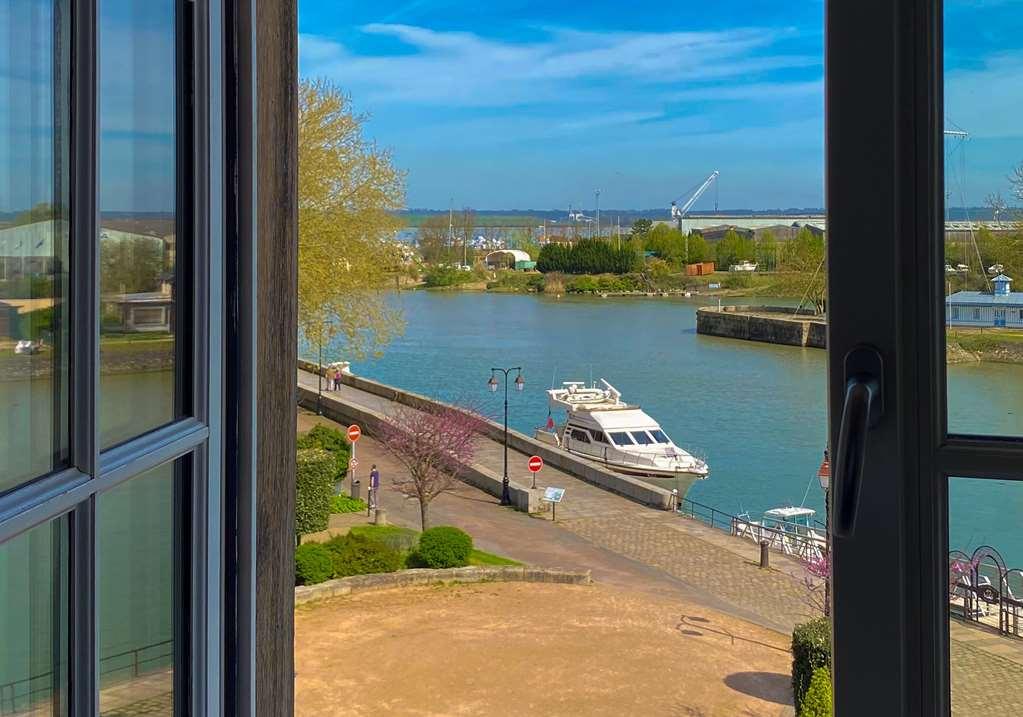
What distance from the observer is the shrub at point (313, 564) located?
24.1 ft

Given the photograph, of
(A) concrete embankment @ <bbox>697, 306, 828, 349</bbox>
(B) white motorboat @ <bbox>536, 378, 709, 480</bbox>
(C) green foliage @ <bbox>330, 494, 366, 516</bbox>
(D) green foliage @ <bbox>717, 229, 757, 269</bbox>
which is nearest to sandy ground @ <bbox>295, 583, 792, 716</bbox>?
(C) green foliage @ <bbox>330, 494, 366, 516</bbox>

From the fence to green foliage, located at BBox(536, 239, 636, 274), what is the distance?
49.7ft

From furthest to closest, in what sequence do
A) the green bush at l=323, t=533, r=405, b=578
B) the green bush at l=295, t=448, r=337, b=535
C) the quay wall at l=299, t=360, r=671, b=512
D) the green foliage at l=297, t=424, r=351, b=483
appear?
the quay wall at l=299, t=360, r=671, b=512, the green foliage at l=297, t=424, r=351, b=483, the green bush at l=323, t=533, r=405, b=578, the green bush at l=295, t=448, r=337, b=535

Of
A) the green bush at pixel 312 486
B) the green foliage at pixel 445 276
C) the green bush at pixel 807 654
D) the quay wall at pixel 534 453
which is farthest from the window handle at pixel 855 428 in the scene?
the green foliage at pixel 445 276

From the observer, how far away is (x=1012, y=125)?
37 cm

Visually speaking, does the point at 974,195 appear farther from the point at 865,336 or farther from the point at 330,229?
the point at 330,229

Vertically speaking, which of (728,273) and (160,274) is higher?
(728,273)

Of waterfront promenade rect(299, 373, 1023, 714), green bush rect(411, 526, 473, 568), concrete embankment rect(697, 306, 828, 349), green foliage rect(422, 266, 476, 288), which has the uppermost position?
green foliage rect(422, 266, 476, 288)

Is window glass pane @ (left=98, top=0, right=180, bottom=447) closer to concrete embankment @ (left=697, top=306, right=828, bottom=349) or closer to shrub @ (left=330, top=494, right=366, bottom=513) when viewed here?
shrub @ (left=330, top=494, right=366, bottom=513)

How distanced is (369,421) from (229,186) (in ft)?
37.9

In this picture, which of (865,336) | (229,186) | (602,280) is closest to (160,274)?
(229,186)

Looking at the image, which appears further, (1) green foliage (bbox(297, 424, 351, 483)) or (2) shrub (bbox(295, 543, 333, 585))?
(1) green foliage (bbox(297, 424, 351, 483))

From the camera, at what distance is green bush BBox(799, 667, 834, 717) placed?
4.25 metres

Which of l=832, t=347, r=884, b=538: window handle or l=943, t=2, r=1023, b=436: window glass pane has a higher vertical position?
l=943, t=2, r=1023, b=436: window glass pane
